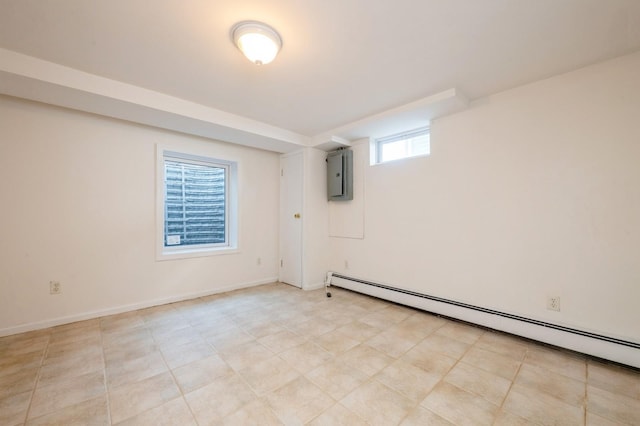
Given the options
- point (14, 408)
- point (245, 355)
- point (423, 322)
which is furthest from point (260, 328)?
point (423, 322)

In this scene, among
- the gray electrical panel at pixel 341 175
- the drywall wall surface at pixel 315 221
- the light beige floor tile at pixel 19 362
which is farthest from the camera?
the drywall wall surface at pixel 315 221

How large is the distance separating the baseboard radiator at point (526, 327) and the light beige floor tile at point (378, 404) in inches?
59.3

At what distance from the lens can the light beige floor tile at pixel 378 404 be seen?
142 centimetres

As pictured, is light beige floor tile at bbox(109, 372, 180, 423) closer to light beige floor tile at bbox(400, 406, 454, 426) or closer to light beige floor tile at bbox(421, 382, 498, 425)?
light beige floor tile at bbox(400, 406, 454, 426)

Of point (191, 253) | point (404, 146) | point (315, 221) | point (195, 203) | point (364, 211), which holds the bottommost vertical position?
point (191, 253)

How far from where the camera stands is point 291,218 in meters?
4.16

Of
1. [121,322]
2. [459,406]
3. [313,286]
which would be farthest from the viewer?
[313,286]

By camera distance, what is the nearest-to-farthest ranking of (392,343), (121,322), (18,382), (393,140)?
(18,382), (392,343), (121,322), (393,140)

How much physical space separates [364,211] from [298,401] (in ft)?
8.59

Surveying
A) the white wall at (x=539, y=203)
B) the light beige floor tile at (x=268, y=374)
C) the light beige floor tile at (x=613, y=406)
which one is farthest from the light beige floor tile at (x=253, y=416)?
the white wall at (x=539, y=203)

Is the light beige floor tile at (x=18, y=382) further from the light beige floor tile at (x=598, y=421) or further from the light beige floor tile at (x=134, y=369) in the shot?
the light beige floor tile at (x=598, y=421)

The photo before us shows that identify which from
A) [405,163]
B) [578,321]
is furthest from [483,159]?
[578,321]

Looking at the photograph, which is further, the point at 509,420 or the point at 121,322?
the point at 121,322

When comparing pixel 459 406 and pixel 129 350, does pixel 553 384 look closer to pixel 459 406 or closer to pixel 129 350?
pixel 459 406
